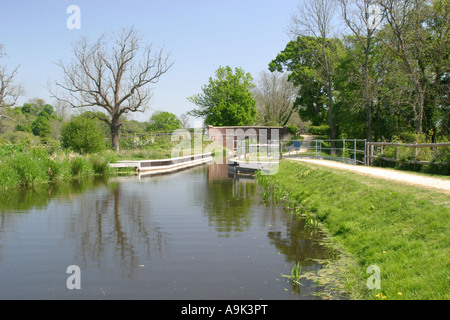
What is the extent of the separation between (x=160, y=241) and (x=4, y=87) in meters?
44.7

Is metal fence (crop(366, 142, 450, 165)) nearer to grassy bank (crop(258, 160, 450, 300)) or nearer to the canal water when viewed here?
grassy bank (crop(258, 160, 450, 300))

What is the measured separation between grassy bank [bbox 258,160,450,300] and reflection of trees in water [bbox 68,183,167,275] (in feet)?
13.5

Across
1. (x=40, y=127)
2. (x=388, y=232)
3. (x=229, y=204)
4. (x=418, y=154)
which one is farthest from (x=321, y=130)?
(x=40, y=127)

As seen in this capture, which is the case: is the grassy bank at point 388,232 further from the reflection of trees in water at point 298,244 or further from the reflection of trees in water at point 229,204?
the reflection of trees in water at point 229,204

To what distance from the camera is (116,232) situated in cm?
977

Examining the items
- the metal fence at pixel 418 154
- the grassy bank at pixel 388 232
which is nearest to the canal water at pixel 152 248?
the grassy bank at pixel 388 232

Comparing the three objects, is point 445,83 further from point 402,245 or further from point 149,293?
point 149,293

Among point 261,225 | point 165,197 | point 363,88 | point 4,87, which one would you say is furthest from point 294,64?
point 261,225

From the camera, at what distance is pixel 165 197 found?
15531 millimetres

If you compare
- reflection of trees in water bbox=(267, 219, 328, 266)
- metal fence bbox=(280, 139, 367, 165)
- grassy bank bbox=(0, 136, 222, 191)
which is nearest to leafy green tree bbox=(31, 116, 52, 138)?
grassy bank bbox=(0, 136, 222, 191)

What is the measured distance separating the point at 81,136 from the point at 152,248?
A: 21.0m

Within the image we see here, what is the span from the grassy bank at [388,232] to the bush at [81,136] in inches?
730

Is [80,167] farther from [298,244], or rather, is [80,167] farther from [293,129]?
[293,129]
